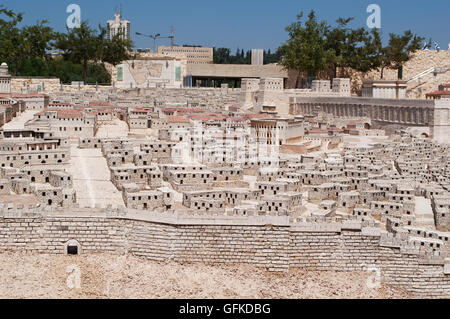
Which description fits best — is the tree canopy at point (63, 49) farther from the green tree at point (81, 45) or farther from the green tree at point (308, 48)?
the green tree at point (308, 48)

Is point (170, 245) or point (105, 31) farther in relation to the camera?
point (105, 31)

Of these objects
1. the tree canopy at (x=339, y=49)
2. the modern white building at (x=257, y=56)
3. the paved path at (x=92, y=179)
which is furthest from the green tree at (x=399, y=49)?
the paved path at (x=92, y=179)

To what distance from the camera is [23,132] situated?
2492 cm

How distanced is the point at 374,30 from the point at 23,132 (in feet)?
80.1

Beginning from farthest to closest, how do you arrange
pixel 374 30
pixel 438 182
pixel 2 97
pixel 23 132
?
pixel 374 30
pixel 2 97
pixel 23 132
pixel 438 182

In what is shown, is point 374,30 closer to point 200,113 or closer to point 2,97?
point 200,113

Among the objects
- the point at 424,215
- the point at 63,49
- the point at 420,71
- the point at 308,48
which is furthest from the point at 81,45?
the point at 424,215

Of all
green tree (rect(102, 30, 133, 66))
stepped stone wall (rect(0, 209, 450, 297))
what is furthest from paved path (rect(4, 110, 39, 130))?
stepped stone wall (rect(0, 209, 450, 297))

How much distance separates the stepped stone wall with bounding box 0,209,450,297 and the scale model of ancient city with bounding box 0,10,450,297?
0.07ft

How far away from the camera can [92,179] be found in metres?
20.7

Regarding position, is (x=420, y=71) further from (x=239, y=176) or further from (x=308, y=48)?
(x=239, y=176)
